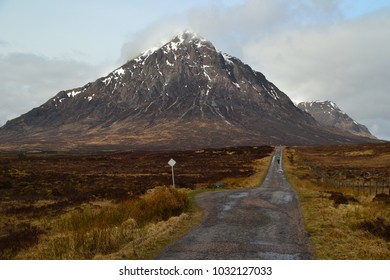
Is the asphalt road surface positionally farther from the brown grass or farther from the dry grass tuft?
the dry grass tuft

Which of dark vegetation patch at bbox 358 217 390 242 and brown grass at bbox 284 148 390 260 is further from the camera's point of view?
dark vegetation patch at bbox 358 217 390 242

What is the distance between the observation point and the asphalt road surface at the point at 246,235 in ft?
44.0

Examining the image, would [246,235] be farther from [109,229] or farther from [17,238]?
[17,238]

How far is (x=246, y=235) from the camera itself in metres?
16.7

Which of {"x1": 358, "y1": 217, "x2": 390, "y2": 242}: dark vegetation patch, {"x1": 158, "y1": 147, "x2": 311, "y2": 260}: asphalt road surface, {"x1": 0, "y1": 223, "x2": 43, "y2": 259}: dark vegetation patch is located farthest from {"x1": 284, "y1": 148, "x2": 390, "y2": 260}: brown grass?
{"x1": 0, "y1": 223, "x2": 43, "y2": 259}: dark vegetation patch

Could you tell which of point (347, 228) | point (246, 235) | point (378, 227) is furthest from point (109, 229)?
point (378, 227)

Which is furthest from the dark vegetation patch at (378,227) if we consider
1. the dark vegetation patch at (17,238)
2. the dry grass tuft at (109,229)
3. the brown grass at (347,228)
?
the dark vegetation patch at (17,238)

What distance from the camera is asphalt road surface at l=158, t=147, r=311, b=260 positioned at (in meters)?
13.4

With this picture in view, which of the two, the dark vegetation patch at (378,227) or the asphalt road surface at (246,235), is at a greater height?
the asphalt road surface at (246,235)

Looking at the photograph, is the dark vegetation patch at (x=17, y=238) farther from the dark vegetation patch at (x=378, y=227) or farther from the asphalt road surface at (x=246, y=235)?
the dark vegetation patch at (x=378, y=227)

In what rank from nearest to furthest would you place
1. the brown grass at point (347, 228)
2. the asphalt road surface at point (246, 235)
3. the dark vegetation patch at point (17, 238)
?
the asphalt road surface at point (246, 235) < the brown grass at point (347, 228) < the dark vegetation patch at point (17, 238)
